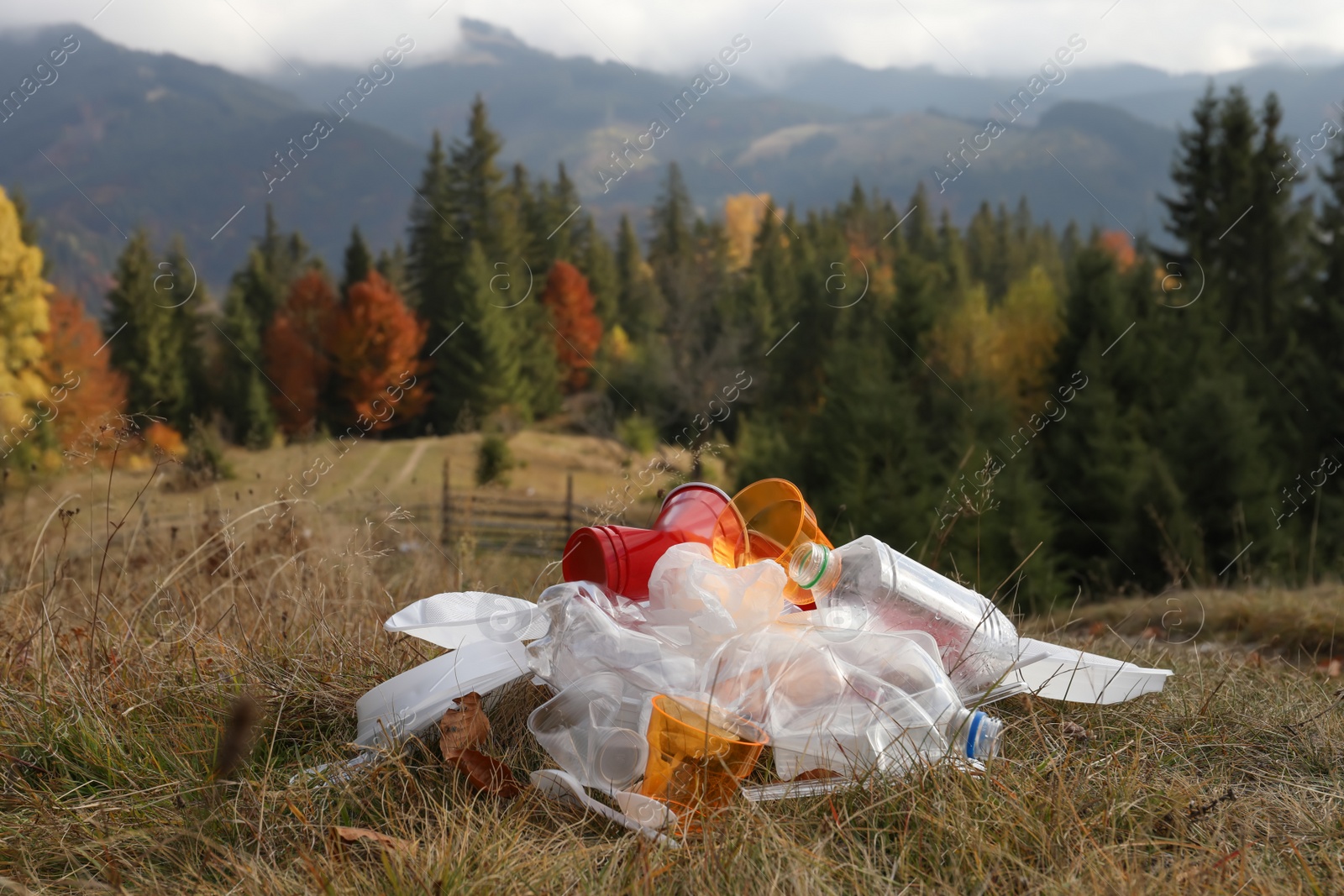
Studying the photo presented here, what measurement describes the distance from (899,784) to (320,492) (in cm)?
1981

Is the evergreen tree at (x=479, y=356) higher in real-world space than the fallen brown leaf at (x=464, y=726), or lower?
lower

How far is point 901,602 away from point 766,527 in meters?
0.39

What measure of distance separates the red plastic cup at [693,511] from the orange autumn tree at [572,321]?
46.9m

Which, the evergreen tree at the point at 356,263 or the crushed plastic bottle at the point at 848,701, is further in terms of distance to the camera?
the evergreen tree at the point at 356,263

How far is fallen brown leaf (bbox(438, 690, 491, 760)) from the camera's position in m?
2.06

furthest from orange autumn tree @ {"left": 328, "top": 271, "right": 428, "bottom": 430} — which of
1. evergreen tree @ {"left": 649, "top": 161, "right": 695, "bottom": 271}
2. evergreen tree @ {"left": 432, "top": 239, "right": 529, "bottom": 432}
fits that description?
evergreen tree @ {"left": 649, "top": 161, "right": 695, "bottom": 271}

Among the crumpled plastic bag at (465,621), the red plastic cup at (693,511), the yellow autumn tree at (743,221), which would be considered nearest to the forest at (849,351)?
the red plastic cup at (693,511)

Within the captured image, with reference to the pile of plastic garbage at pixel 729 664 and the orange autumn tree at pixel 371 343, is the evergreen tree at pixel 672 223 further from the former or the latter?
the pile of plastic garbage at pixel 729 664

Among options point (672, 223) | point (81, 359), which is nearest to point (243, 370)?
point (81, 359)

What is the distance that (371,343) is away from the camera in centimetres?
4406

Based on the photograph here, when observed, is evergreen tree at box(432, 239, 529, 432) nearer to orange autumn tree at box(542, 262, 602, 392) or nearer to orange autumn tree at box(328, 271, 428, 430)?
orange autumn tree at box(328, 271, 428, 430)

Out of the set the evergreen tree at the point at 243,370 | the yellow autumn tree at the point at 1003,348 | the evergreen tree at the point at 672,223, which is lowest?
the evergreen tree at the point at 243,370

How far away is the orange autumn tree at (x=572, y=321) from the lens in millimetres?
50656

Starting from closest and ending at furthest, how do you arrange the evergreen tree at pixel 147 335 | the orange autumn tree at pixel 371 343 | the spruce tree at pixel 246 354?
the spruce tree at pixel 246 354, the evergreen tree at pixel 147 335, the orange autumn tree at pixel 371 343
